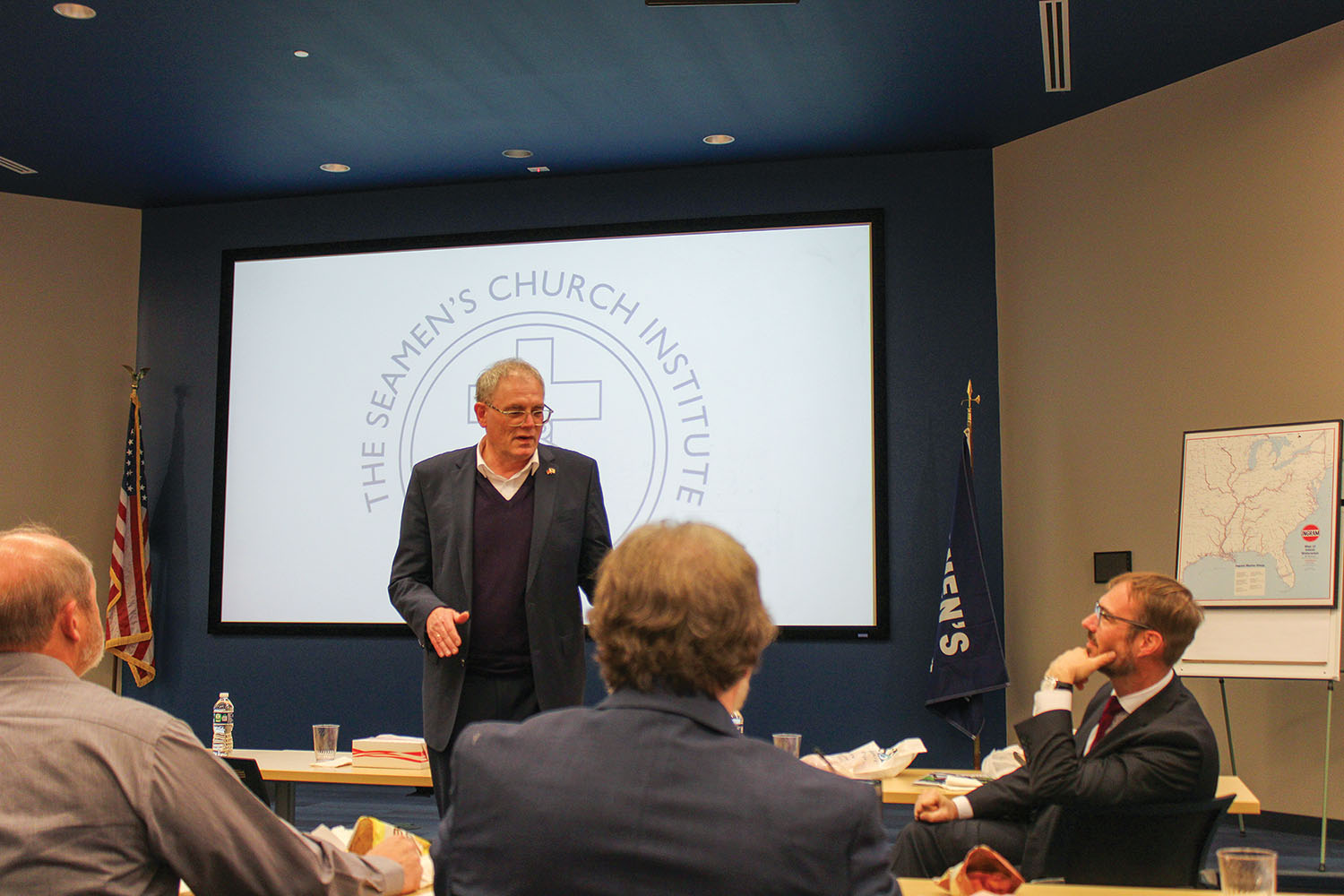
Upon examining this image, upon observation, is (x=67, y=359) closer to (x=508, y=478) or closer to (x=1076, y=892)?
(x=508, y=478)

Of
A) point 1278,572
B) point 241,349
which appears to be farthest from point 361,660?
point 1278,572

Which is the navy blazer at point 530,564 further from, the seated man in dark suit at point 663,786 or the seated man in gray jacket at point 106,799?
the seated man in dark suit at point 663,786

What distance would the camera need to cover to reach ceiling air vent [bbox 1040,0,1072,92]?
448 cm

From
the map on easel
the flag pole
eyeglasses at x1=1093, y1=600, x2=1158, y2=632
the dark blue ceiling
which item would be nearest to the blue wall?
the flag pole

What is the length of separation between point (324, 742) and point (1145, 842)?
8.38 ft

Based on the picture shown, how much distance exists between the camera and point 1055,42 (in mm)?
4703

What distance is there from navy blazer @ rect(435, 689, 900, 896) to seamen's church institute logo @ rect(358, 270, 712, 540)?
15.5 feet

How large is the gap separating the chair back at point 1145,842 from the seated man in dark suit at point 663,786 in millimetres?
1394

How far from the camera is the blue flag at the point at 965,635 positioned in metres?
5.35

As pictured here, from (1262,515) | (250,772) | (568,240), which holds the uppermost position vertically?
(568,240)

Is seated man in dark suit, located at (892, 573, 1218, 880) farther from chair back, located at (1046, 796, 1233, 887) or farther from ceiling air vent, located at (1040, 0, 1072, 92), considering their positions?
ceiling air vent, located at (1040, 0, 1072, 92)

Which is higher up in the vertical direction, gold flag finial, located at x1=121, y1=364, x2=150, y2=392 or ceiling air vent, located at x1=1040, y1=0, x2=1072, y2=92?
ceiling air vent, located at x1=1040, y1=0, x2=1072, y2=92

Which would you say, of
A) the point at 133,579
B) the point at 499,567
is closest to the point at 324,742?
the point at 499,567

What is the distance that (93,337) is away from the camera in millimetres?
6887
